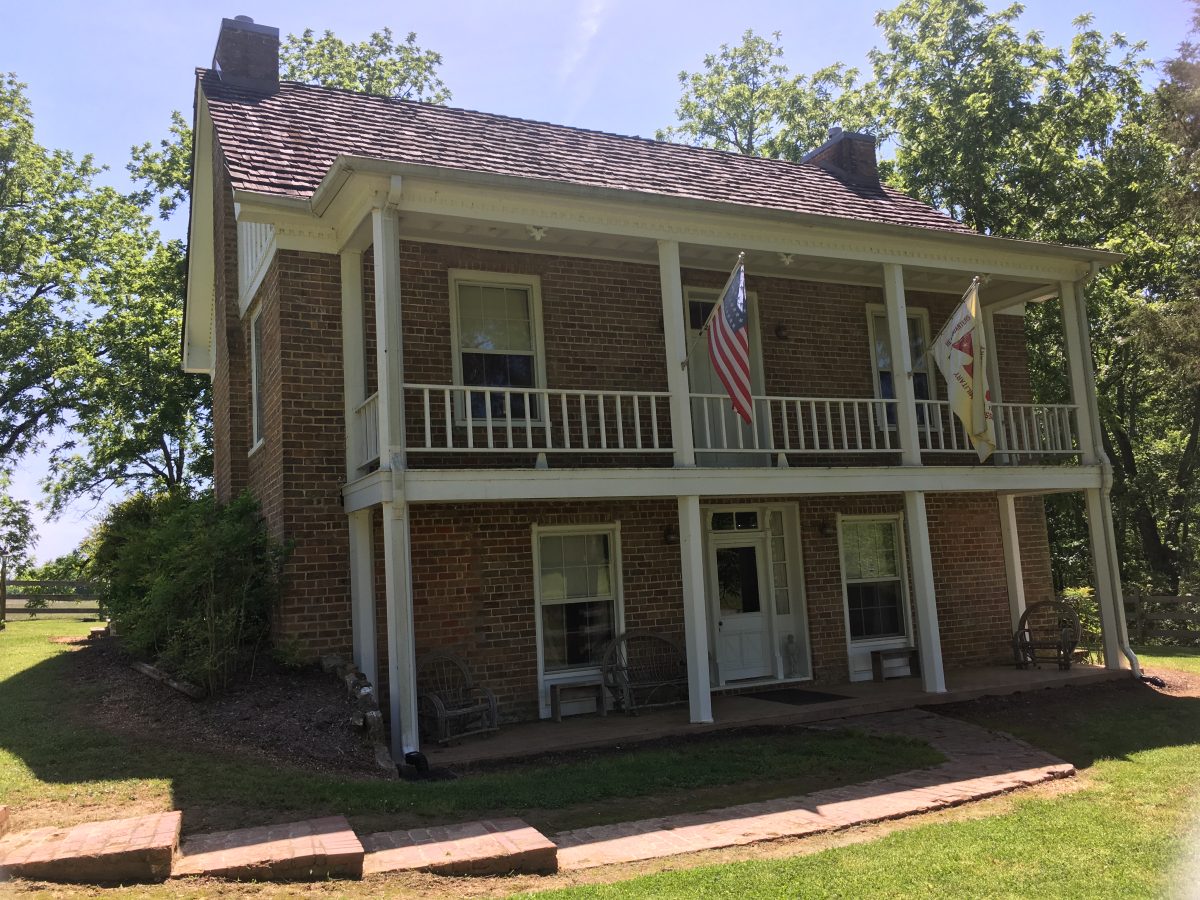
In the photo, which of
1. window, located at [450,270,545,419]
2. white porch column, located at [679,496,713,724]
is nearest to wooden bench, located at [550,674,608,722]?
white porch column, located at [679,496,713,724]

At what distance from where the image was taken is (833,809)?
6.62 m

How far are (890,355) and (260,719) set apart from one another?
9.37 m

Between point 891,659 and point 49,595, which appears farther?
point 49,595

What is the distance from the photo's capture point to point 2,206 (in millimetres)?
29484

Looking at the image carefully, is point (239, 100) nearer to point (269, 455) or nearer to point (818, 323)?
point (269, 455)

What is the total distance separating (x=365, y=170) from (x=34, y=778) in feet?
17.9

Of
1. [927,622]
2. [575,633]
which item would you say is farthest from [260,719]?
[927,622]

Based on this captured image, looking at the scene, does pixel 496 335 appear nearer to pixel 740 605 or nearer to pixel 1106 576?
pixel 740 605

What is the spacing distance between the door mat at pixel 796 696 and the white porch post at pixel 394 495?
4529 mm

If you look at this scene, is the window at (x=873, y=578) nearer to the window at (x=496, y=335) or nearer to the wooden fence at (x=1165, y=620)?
the window at (x=496, y=335)

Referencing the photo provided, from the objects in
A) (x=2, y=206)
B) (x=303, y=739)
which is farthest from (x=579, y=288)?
(x=2, y=206)

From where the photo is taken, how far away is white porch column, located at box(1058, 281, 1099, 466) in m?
12.6

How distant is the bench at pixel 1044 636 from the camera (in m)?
12.3

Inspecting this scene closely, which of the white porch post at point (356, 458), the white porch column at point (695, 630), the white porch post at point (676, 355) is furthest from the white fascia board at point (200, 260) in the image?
the white porch column at point (695, 630)
